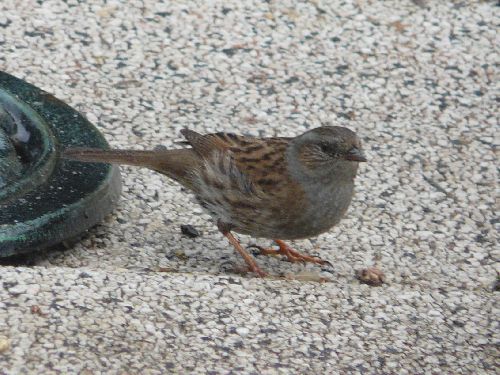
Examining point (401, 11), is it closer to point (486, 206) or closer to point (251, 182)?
point (486, 206)

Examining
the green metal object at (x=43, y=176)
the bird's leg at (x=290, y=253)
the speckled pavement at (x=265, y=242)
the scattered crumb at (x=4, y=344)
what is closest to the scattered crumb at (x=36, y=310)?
the speckled pavement at (x=265, y=242)

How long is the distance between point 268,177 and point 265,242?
2.46 ft

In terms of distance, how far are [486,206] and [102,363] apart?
270cm

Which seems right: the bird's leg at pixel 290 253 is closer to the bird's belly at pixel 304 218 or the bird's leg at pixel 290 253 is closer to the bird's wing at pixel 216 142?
the bird's belly at pixel 304 218

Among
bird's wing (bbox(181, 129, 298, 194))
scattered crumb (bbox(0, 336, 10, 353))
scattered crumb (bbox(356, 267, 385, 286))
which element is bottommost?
scattered crumb (bbox(356, 267, 385, 286))

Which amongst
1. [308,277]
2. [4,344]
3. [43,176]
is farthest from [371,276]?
[4,344]

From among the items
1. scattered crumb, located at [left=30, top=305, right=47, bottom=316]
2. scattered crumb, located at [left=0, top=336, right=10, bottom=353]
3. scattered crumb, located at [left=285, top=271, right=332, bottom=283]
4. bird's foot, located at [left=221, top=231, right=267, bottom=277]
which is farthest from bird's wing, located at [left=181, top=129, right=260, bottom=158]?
scattered crumb, located at [left=0, top=336, right=10, bottom=353]

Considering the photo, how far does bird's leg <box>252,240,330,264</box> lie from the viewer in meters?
5.22

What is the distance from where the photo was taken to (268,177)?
194 inches

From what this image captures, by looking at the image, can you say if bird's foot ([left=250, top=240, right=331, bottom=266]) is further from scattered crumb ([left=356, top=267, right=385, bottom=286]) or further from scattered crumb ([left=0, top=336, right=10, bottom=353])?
scattered crumb ([left=0, top=336, right=10, bottom=353])

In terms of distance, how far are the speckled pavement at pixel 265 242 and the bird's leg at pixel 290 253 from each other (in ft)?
0.17

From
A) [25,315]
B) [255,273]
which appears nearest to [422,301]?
[255,273]

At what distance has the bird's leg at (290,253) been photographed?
522cm

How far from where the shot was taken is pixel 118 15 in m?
6.64
